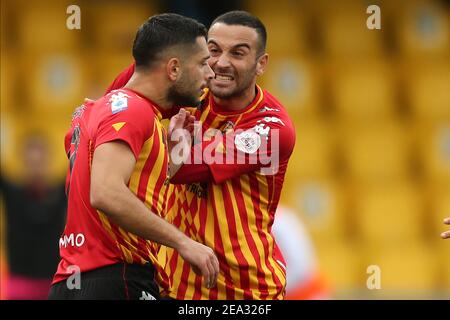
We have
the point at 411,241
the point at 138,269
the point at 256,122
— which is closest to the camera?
the point at 138,269

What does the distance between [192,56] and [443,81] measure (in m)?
7.43

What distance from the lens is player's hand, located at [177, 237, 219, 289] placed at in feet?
15.6

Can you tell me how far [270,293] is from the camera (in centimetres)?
588

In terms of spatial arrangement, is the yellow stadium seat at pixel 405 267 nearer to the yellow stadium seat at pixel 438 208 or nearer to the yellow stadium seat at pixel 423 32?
the yellow stadium seat at pixel 438 208

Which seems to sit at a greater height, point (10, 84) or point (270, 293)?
point (10, 84)

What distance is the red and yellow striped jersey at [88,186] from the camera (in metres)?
4.96

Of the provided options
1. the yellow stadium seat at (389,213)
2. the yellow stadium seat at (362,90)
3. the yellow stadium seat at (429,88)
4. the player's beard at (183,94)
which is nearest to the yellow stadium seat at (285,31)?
the yellow stadium seat at (362,90)

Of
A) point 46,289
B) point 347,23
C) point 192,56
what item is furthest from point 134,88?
point 347,23

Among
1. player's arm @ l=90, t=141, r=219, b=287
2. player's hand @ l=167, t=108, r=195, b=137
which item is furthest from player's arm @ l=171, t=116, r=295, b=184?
player's arm @ l=90, t=141, r=219, b=287

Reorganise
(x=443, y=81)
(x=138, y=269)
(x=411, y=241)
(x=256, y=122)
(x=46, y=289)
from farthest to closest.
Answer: (x=443, y=81) → (x=411, y=241) → (x=46, y=289) → (x=256, y=122) → (x=138, y=269)

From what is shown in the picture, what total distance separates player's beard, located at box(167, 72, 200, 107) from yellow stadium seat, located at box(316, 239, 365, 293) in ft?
17.5

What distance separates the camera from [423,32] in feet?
41.1

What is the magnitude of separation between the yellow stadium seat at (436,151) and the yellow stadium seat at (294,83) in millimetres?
1234

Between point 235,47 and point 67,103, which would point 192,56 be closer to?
point 235,47
